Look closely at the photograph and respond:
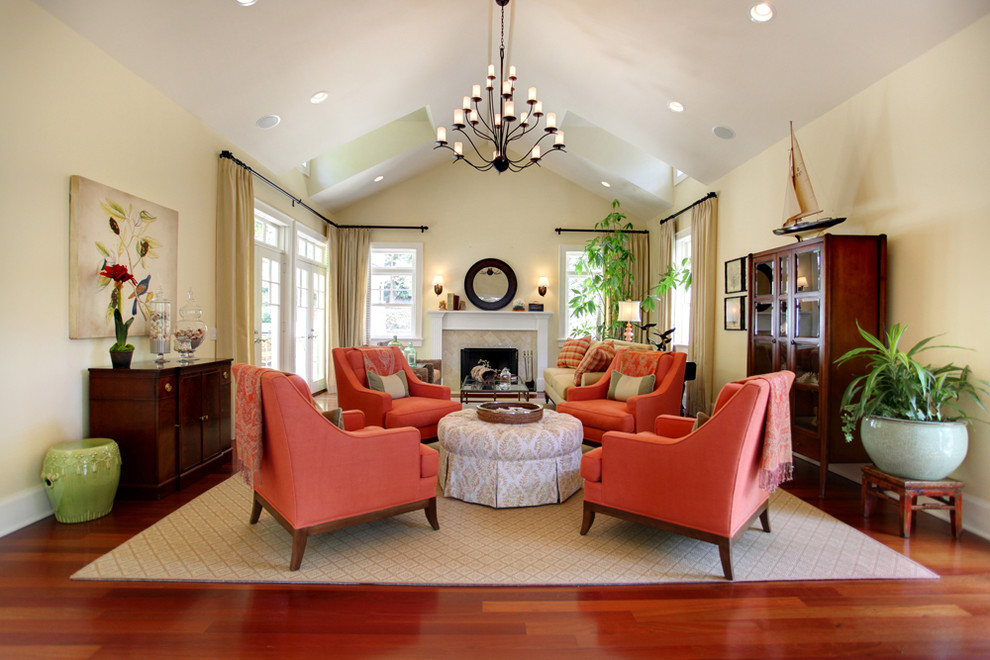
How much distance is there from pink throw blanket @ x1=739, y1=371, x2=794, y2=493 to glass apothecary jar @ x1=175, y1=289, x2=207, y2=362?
360cm

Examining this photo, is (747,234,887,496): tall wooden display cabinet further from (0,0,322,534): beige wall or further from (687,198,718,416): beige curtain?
(0,0,322,534): beige wall

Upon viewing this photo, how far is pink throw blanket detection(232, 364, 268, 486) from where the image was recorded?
235 cm

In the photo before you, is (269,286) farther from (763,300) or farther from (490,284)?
(763,300)

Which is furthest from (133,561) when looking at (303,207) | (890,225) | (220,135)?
(303,207)

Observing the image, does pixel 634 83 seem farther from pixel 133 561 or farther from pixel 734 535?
pixel 133 561

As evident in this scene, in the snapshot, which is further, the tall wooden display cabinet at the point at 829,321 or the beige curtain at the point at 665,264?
the beige curtain at the point at 665,264

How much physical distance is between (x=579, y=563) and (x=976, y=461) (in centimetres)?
244

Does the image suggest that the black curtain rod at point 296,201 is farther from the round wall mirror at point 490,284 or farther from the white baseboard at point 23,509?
the white baseboard at point 23,509

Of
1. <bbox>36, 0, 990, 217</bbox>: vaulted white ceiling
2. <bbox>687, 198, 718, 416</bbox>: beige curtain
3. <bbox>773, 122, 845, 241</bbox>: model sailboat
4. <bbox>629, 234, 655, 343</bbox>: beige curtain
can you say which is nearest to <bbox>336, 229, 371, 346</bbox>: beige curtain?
<bbox>36, 0, 990, 217</bbox>: vaulted white ceiling

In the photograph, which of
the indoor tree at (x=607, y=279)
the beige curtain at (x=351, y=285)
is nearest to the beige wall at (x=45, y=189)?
the beige curtain at (x=351, y=285)

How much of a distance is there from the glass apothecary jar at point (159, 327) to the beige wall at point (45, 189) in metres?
Answer: 0.22

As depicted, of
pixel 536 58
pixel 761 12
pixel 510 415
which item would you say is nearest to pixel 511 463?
pixel 510 415

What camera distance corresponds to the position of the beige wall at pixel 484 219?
8.28 meters

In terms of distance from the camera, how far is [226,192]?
15.0 ft
